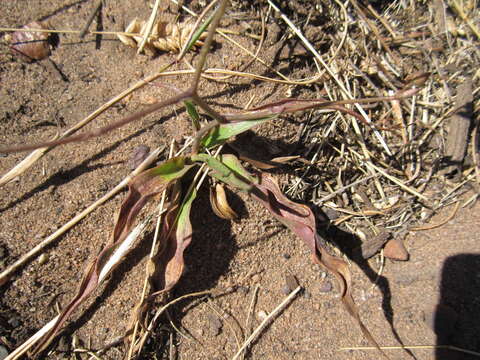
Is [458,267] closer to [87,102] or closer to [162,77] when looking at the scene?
[162,77]

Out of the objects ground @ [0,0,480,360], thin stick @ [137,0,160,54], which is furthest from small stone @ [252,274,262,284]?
thin stick @ [137,0,160,54]

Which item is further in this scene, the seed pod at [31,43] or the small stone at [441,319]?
the small stone at [441,319]

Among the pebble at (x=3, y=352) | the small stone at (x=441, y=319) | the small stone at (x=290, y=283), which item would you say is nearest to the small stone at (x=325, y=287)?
the small stone at (x=290, y=283)

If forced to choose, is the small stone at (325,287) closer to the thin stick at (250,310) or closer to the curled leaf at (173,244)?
the thin stick at (250,310)

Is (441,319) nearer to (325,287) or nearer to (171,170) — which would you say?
(325,287)

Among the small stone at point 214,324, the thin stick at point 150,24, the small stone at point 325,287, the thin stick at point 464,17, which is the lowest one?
the small stone at point 325,287

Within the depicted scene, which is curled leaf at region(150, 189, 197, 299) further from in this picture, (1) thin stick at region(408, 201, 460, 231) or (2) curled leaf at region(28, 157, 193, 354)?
(1) thin stick at region(408, 201, 460, 231)

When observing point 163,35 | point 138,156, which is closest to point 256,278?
point 138,156
